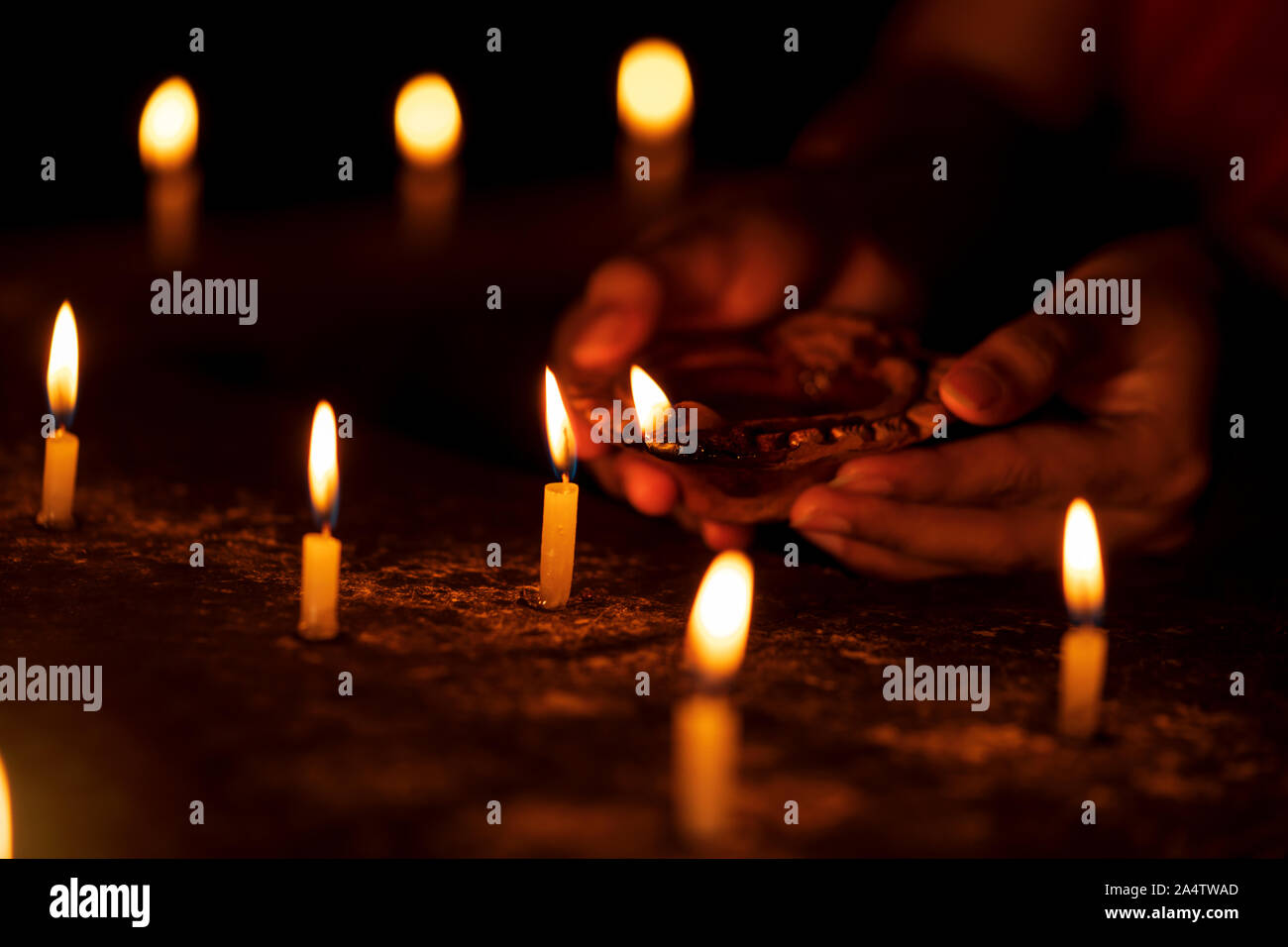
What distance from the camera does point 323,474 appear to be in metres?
1.39

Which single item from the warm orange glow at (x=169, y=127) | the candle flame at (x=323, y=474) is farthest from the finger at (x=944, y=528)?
the warm orange glow at (x=169, y=127)

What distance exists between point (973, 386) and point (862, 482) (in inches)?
7.3

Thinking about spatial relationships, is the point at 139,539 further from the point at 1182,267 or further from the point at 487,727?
the point at 1182,267

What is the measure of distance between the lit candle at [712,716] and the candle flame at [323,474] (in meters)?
0.51

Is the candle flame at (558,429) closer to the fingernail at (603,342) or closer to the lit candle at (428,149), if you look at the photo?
the fingernail at (603,342)

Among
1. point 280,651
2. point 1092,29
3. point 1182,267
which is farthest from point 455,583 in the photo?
point 1092,29

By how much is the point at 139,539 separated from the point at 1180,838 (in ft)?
4.24

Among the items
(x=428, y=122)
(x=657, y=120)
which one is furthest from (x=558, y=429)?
(x=657, y=120)

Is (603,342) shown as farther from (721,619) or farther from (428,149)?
(428,149)

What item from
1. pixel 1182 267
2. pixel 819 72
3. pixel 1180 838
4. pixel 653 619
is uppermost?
pixel 819 72

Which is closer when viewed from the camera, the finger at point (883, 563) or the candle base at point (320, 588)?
the candle base at point (320, 588)

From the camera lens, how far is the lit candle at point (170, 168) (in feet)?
9.73

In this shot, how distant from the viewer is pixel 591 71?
4.54m

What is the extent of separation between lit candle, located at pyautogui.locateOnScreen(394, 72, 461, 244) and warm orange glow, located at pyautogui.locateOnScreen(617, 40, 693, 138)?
1.68 ft
